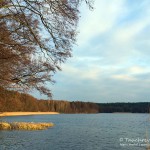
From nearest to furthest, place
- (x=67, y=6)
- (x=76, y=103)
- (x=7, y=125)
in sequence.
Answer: (x=67, y=6) < (x=7, y=125) < (x=76, y=103)

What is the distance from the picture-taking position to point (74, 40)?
796 centimetres

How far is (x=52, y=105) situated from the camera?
6860 inches

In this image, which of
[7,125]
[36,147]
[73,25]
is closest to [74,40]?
[73,25]

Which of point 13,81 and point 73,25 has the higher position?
point 73,25

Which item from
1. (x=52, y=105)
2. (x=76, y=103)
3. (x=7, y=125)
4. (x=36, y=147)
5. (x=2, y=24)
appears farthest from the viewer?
(x=76, y=103)

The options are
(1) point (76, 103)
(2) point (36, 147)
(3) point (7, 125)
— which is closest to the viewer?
(2) point (36, 147)

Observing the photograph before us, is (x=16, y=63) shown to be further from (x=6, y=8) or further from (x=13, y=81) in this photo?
(x=6, y=8)

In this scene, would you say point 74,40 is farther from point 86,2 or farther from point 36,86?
point 36,86

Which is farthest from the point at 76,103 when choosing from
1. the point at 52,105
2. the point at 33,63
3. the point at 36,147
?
the point at 33,63

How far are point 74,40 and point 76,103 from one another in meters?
183

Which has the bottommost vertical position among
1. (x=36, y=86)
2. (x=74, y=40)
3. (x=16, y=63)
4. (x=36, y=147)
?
(x=36, y=147)

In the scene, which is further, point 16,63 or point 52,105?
point 52,105

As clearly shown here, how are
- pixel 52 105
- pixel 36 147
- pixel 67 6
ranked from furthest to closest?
pixel 52 105
pixel 36 147
pixel 67 6

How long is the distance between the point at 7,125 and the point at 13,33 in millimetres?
44335
